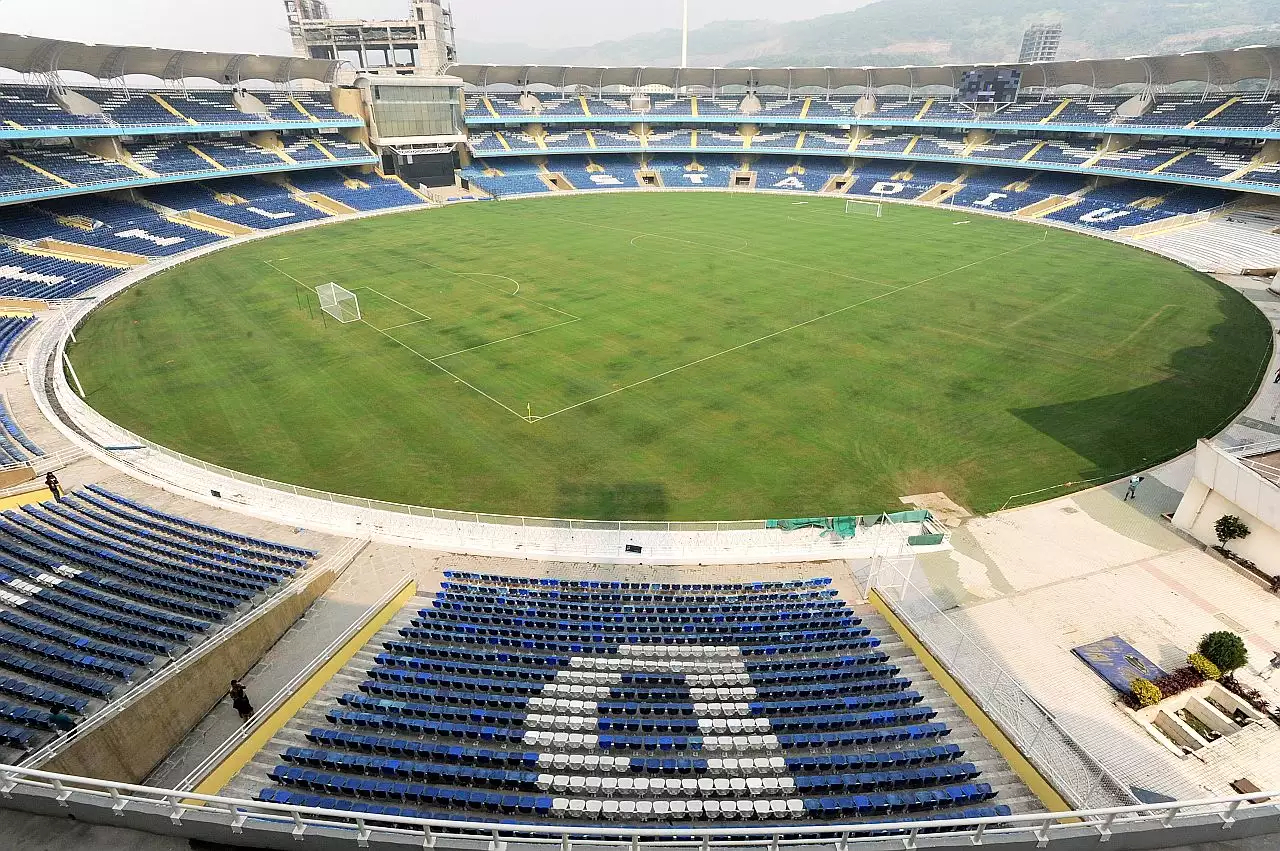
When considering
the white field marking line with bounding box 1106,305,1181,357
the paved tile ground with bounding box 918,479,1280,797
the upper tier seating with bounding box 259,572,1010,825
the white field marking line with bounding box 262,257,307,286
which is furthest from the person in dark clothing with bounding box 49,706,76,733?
the white field marking line with bounding box 1106,305,1181,357

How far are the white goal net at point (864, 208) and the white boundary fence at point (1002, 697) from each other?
65.1 metres

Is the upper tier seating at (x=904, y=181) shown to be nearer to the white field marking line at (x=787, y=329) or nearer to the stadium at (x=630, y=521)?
the stadium at (x=630, y=521)

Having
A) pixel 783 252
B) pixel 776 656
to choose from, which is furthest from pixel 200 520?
pixel 783 252

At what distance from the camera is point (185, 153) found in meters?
71.5

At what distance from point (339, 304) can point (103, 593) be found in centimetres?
3047

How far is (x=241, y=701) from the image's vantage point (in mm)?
13898

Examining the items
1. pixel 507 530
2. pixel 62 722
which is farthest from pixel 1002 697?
pixel 62 722

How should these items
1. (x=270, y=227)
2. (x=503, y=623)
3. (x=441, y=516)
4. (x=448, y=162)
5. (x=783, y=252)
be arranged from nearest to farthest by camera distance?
(x=503, y=623)
(x=441, y=516)
(x=783, y=252)
(x=270, y=227)
(x=448, y=162)

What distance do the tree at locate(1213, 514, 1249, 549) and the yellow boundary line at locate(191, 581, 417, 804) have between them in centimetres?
2516

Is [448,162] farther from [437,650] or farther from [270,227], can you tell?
[437,650]

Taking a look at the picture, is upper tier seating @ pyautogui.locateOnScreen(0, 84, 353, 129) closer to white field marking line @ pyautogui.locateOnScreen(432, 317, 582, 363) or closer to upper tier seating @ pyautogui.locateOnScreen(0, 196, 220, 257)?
upper tier seating @ pyautogui.locateOnScreen(0, 196, 220, 257)

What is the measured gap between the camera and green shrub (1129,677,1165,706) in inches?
604

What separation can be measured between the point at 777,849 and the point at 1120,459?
87.0ft

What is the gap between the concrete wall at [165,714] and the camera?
11859 millimetres
